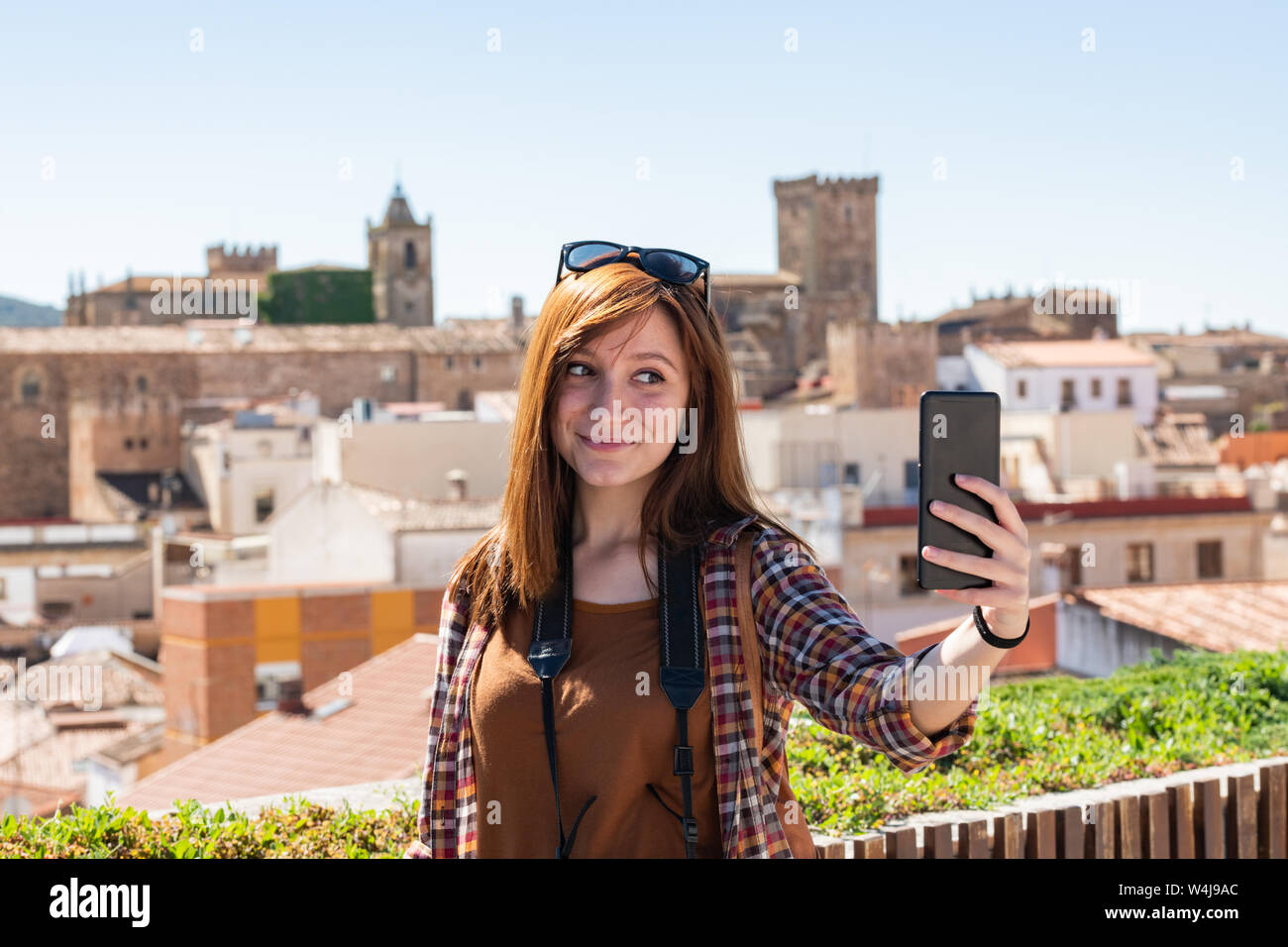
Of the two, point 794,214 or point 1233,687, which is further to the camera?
point 794,214

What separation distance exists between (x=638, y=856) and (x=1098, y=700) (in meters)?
3.05

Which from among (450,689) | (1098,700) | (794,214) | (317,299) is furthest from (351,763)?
(794,214)

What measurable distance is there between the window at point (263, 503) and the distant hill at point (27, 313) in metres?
26.7

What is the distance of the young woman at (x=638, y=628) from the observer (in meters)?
1.65

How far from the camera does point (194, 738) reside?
1934 centimetres

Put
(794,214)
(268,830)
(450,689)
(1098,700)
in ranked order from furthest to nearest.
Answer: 1. (794,214)
2. (1098,700)
3. (268,830)
4. (450,689)

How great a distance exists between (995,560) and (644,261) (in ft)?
2.14

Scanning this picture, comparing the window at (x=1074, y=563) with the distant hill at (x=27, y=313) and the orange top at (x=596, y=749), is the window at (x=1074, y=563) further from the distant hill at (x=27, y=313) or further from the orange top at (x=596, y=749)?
the distant hill at (x=27, y=313)

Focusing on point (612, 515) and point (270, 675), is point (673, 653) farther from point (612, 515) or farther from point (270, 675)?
point (270, 675)

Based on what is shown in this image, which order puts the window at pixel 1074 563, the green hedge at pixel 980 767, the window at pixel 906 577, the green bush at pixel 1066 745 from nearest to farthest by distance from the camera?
the green hedge at pixel 980 767, the green bush at pixel 1066 745, the window at pixel 906 577, the window at pixel 1074 563

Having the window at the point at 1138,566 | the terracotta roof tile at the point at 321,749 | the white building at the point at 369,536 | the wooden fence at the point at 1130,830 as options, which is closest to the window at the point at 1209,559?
the window at the point at 1138,566

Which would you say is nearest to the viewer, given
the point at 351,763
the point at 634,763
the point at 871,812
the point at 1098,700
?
the point at 634,763

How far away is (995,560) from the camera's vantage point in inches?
59.6
